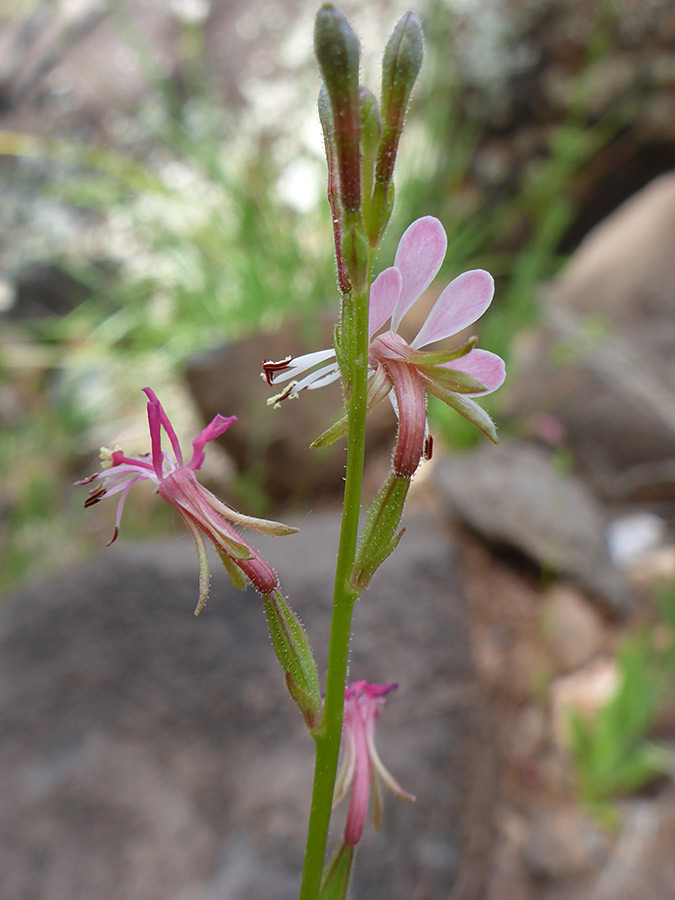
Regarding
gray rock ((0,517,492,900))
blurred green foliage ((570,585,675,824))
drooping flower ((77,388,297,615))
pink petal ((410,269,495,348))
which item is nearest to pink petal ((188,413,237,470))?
drooping flower ((77,388,297,615))

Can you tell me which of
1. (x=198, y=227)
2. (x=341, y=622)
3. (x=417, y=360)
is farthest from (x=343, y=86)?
(x=198, y=227)

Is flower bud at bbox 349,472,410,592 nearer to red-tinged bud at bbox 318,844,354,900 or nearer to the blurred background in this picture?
red-tinged bud at bbox 318,844,354,900

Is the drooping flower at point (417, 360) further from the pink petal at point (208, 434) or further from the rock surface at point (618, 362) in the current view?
the rock surface at point (618, 362)

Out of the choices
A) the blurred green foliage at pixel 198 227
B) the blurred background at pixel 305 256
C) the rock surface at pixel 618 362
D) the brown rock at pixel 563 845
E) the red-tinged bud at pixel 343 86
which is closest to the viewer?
the red-tinged bud at pixel 343 86

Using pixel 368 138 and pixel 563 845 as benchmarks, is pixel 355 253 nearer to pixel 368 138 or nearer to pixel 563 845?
pixel 368 138

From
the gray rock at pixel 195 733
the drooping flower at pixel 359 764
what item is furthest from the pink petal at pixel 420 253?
the gray rock at pixel 195 733

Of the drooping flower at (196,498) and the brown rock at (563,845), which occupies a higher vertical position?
the drooping flower at (196,498)

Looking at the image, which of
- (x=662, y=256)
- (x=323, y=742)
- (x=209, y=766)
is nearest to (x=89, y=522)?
(x=209, y=766)
